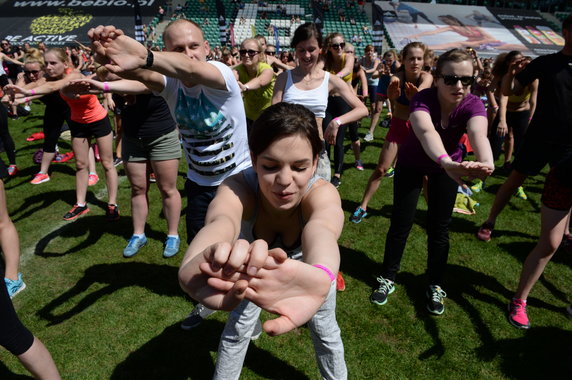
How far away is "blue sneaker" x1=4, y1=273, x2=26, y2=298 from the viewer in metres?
3.49

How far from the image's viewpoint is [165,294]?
11.8ft

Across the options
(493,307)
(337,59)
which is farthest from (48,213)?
(493,307)

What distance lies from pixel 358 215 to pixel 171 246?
2669 millimetres

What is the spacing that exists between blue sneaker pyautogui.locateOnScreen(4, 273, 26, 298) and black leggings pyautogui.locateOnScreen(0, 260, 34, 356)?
192 cm

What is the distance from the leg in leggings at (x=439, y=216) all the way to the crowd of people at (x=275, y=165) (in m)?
0.01

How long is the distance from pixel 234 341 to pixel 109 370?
1.40 metres

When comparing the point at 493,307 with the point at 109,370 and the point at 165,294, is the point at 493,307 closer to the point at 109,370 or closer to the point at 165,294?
the point at 165,294

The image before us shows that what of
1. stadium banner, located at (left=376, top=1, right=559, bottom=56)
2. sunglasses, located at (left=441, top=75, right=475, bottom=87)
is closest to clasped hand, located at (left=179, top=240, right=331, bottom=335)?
sunglasses, located at (left=441, top=75, right=475, bottom=87)

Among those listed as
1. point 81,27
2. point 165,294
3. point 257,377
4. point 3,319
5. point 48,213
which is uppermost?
point 3,319

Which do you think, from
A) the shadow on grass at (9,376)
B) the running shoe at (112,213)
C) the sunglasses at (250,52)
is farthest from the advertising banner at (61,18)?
the shadow on grass at (9,376)

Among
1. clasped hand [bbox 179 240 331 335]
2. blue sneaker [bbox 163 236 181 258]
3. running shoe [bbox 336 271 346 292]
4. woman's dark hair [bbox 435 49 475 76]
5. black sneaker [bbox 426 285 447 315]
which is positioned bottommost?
blue sneaker [bbox 163 236 181 258]

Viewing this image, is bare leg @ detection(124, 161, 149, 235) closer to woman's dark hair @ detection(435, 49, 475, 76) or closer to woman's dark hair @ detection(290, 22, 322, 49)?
woman's dark hair @ detection(290, 22, 322, 49)

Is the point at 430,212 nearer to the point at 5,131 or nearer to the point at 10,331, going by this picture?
the point at 10,331

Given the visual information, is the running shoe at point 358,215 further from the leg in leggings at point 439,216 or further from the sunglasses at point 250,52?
the sunglasses at point 250,52
